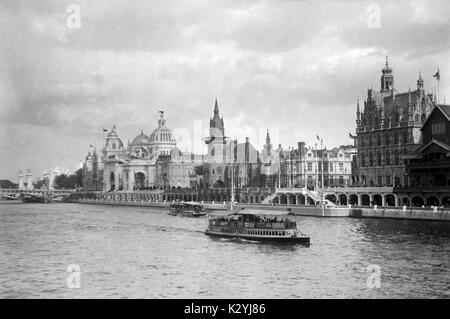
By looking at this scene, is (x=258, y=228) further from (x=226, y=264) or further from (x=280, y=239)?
(x=226, y=264)

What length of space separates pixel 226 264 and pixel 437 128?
6603cm

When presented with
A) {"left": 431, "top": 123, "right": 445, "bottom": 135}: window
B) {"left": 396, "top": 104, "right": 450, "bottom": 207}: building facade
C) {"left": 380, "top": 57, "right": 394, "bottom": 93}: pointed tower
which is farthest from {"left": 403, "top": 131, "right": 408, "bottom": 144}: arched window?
{"left": 380, "top": 57, "right": 394, "bottom": 93}: pointed tower

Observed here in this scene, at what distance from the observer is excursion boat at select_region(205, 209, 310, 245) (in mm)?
75938

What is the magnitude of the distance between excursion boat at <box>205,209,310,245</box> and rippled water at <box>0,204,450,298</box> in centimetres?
203

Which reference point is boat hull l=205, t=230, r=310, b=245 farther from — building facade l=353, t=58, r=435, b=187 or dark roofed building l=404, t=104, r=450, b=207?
building facade l=353, t=58, r=435, b=187

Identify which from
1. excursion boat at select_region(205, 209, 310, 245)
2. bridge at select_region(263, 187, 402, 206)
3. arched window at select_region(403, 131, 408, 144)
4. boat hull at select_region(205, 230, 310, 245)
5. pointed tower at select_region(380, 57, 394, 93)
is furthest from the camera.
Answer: pointed tower at select_region(380, 57, 394, 93)

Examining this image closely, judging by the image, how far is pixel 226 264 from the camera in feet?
197

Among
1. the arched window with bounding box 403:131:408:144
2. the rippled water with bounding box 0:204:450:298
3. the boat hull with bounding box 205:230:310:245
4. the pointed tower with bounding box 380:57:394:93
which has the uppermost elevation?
the pointed tower with bounding box 380:57:394:93

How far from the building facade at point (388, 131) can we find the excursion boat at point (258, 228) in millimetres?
51997

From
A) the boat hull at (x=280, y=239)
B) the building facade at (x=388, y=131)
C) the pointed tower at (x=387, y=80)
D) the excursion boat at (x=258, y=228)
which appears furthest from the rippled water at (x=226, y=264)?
the pointed tower at (x=387, y=80)

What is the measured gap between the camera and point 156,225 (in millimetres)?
110125

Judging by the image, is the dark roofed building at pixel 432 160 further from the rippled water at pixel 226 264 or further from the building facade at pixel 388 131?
the rippled water at pixel 226 264

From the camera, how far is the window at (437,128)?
11056 cm
